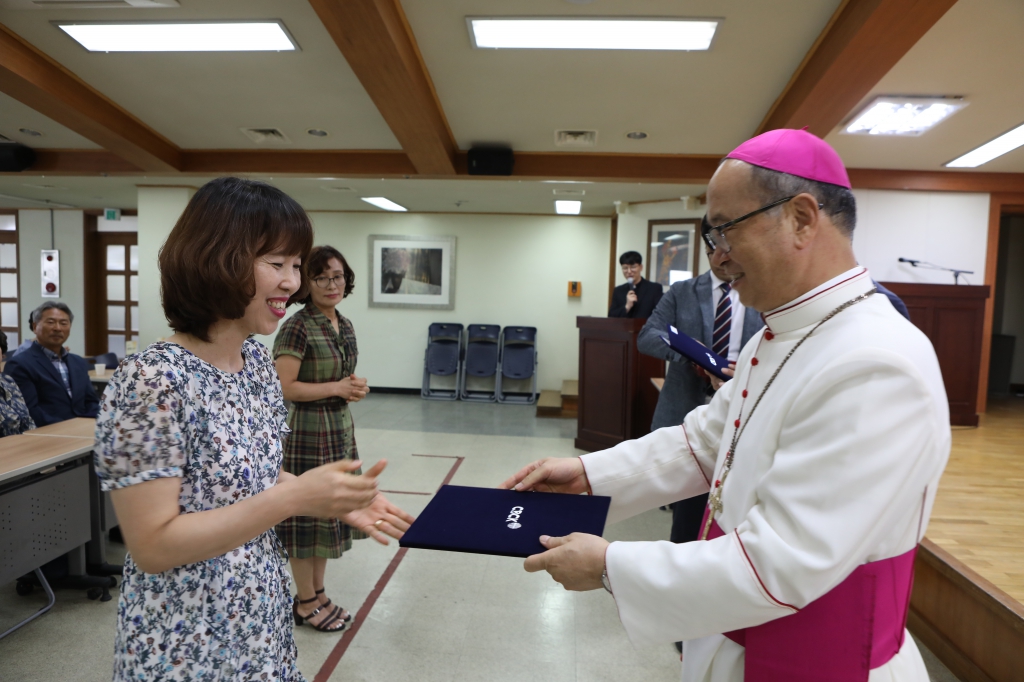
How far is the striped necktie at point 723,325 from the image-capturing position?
2.97 meters

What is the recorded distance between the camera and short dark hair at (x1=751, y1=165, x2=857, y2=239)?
1.02 metres

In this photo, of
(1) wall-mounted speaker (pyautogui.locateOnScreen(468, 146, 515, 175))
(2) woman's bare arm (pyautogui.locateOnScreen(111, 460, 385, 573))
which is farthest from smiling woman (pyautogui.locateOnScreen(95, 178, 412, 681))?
(1) wall-mounted speaker (pyautogui.locateOnScreen(468, 146, 515, 175))

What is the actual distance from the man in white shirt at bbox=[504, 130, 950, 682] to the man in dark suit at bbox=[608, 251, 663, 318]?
4846mm

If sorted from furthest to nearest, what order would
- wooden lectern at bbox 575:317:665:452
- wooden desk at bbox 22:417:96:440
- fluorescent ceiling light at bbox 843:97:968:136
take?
1. wooden lectern at bbox 575:317:665:452
2. fluorescent ceiling light at bbox 843:97:968:136
3. wooden desk at bbox 22:417:96:440

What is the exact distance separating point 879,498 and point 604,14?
315cm

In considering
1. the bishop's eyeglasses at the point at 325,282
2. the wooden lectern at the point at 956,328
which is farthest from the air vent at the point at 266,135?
the wooden lectern at the point at 956,328

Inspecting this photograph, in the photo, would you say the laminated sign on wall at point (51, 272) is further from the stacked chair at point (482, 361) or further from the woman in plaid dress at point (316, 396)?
the woman in plaid dress at point (316, 396)

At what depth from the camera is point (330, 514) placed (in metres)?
1.13

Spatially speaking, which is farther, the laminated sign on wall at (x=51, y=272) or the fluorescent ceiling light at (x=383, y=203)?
the laminated sign on wall at (x=51, y=272)

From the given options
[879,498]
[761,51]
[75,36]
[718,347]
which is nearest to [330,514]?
[879,498]

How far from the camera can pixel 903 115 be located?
15.9 feet

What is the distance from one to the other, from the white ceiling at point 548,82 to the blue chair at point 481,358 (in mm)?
3796

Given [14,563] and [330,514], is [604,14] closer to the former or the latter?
[330,514]

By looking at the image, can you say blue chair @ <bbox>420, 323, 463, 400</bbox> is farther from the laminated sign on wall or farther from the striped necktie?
the striped necktie
